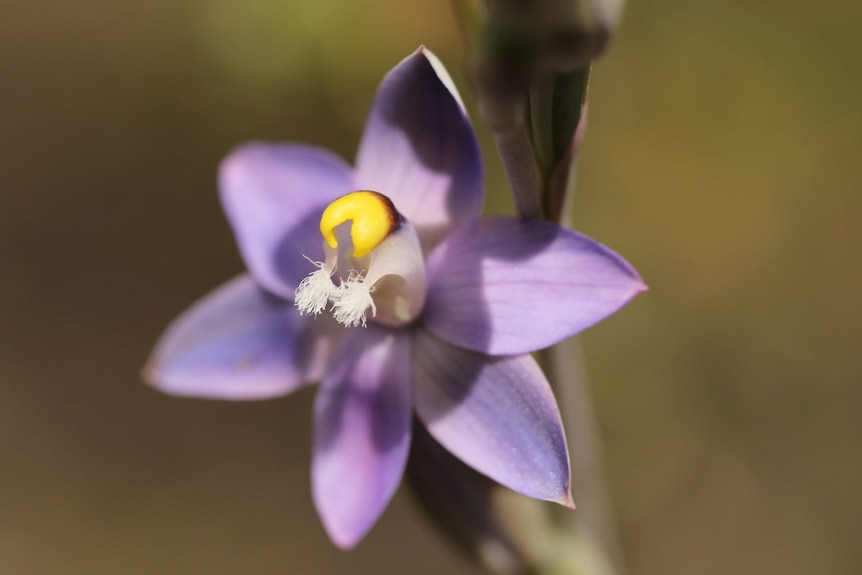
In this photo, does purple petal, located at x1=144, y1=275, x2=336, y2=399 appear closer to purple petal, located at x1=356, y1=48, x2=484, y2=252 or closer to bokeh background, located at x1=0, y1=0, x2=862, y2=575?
purple petal, located at x1=356, y1=48, x2=484, y2=252

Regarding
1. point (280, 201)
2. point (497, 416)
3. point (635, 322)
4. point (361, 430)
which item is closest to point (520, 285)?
point (497, 416)

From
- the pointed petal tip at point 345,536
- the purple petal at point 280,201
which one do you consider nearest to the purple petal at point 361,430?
the pointed petal tip at point 345,536

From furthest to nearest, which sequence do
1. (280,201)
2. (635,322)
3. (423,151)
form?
(635,322), (280,201), (423,151)

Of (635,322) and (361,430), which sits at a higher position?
(361,430)

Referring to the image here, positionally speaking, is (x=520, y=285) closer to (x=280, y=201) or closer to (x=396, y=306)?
(x=396, y=306)

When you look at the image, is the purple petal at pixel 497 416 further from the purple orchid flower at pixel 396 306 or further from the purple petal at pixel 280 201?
the purple petal at pixel 280 201

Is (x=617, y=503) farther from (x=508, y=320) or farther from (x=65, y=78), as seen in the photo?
(x=65, y=78)
